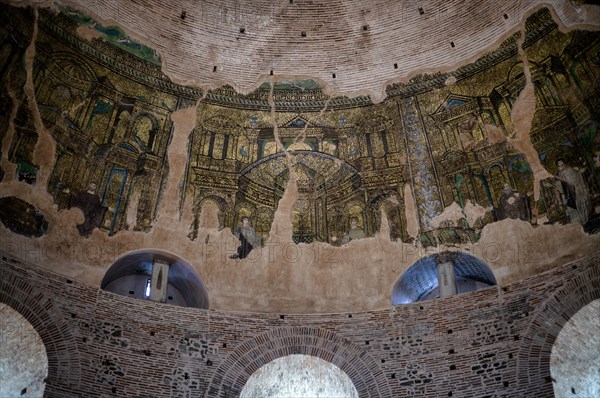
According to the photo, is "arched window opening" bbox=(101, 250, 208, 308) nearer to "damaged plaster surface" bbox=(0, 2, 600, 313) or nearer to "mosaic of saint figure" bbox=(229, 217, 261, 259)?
"damaged plaster surface" bbox=(0, 2, 600, 313)

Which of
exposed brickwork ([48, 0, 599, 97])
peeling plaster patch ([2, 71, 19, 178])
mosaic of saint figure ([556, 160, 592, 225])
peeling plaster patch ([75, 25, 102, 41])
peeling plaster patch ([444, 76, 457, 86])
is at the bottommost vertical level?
mosaic of saint figure ([556, 160, 592, 225])

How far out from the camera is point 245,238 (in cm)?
1595

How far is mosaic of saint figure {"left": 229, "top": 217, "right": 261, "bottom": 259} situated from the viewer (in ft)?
51.9

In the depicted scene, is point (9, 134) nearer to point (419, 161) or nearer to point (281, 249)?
point (281, 249)

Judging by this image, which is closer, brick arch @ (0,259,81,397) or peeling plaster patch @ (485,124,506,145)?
brick arch @ (0,259,81,397)

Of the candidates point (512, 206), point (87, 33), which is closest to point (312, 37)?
point (87, 33)

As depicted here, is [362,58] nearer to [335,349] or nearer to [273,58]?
[273,58]

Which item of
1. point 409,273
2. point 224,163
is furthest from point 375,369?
point 224,163

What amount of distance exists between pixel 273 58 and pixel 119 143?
347cm

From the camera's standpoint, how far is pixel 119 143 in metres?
15.5

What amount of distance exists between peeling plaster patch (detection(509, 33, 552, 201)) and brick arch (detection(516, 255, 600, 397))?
1.79 meters

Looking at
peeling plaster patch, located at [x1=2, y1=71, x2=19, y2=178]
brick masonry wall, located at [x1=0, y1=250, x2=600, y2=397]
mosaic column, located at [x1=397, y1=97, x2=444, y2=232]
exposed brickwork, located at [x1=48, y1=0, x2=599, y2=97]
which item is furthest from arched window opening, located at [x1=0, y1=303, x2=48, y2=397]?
mosaic column, located at [x1=397, y1=97, x2=444, y2=232]

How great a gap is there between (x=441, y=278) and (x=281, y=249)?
3.15 meters

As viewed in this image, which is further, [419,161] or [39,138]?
[419,161]
